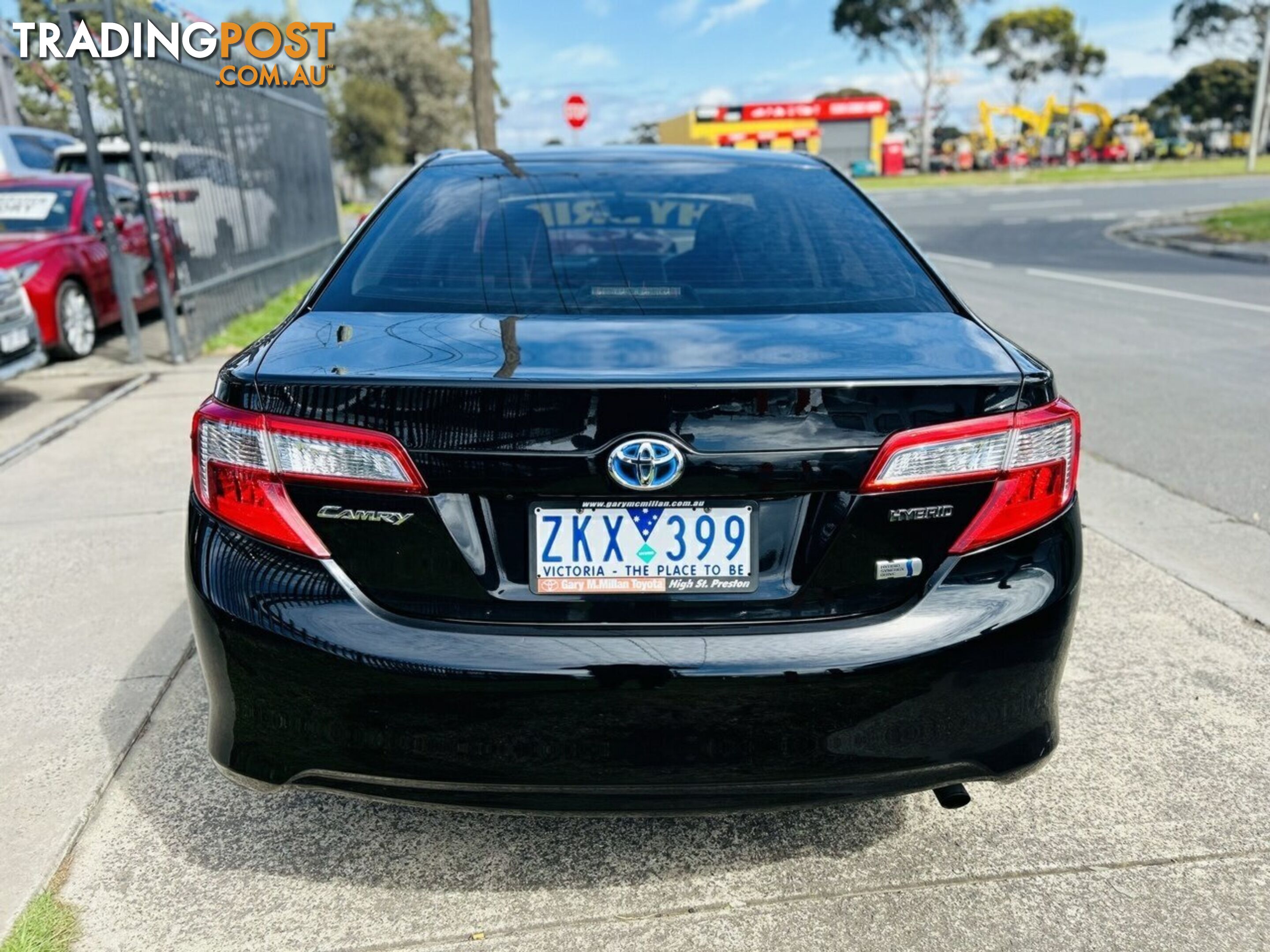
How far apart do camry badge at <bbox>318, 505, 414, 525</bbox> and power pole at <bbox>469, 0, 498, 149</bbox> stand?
1376 centimetres

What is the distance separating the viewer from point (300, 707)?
1952 mm

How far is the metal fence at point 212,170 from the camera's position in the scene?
8.17 meters

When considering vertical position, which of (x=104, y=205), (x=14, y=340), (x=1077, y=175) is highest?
(x=1077, y=175)

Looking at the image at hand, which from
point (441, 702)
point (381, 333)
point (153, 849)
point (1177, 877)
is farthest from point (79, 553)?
point (1177, 877)

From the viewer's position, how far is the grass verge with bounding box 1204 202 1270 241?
54.4 feet

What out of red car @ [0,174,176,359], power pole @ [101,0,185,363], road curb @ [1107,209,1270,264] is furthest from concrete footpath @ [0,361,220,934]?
road curb @ [1107,209,1270,264]

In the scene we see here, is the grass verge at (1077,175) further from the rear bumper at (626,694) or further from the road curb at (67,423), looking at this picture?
the rear bumper at (626,694)

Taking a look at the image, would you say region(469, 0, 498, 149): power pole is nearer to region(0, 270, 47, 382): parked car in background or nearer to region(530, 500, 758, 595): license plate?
region(0, 270, 47, 382): parked car in background

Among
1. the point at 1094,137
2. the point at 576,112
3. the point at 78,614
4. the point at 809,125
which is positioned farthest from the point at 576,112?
the point at 1094,137

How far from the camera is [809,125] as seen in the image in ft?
193

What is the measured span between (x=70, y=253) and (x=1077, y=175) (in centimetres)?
4680

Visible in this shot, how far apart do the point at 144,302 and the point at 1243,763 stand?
9659mm

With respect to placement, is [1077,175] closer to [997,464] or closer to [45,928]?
[997,464]

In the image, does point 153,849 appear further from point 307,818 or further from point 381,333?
point 381,333
